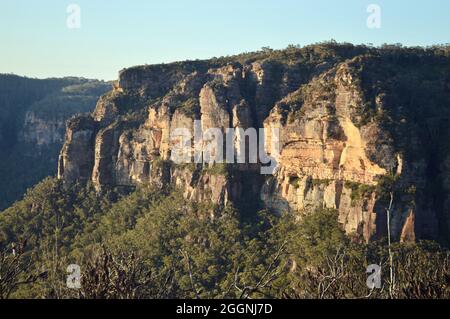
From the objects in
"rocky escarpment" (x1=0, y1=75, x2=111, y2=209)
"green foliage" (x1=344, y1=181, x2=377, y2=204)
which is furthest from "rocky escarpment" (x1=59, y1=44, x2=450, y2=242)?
"rocky escarpment" (x1=0, y1=75, x2=111, y2=209)

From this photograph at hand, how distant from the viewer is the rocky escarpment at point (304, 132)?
46.1 metres

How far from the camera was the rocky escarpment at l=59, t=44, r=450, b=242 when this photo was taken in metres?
46.1

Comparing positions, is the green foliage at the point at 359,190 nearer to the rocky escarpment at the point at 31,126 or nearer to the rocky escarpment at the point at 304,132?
the rocky escarpment at the point at 304,132

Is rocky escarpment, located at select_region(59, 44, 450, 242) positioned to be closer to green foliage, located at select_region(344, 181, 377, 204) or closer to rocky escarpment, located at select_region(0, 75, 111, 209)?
green foliage, located at select_region(344, 181, 377, 204)

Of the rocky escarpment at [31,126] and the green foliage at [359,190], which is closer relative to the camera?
the green foliage at [359,190]

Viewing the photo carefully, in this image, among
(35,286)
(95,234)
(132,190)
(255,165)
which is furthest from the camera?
(132,190)

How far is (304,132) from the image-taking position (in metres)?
52.0

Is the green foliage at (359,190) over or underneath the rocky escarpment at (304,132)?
underneath

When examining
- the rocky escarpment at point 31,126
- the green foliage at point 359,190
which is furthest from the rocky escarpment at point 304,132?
the rocky escarpment at point 31,126
